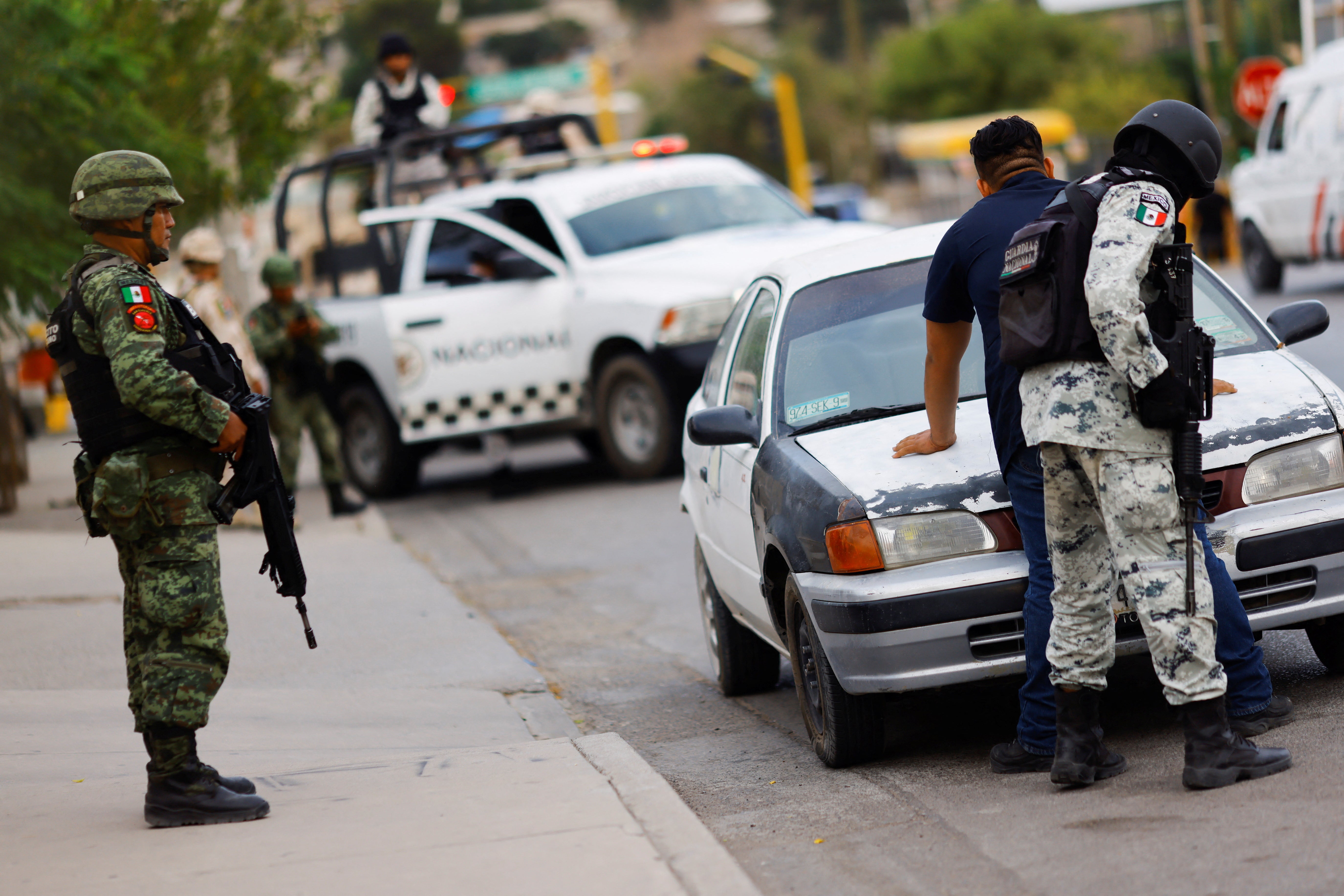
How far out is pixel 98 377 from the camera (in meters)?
4.66

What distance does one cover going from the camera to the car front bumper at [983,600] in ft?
15.8

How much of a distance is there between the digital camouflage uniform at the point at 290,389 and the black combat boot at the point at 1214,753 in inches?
322

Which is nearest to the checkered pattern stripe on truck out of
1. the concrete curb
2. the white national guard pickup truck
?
the white national guard pickup truck

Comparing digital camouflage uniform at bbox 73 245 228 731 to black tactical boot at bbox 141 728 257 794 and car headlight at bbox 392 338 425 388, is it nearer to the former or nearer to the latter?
black tactical boot at bbox 141 728 257 794

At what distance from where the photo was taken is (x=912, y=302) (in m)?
5.95

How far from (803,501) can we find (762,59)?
8148 cm

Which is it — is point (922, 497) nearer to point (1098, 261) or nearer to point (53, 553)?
→ point (1098, 261)

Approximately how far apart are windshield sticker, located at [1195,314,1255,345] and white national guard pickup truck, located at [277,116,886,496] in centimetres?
575

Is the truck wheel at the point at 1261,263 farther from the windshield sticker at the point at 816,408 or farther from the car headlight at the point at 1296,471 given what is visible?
the car headlight at the point at 1296,471

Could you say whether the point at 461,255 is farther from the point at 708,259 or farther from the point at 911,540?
the point at 911,540

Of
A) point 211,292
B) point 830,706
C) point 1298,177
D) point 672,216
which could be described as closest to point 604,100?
point 1298,177

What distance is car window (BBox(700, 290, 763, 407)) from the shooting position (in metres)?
6.61

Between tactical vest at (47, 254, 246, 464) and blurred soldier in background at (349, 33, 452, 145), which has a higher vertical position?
blurred soldier in background at (349, 33, 452, 145)

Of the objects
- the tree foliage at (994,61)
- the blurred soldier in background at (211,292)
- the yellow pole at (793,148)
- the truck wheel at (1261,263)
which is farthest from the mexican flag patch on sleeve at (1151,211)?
the tree foliage at (994,61)
